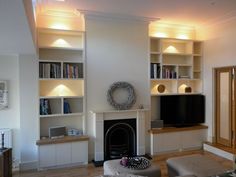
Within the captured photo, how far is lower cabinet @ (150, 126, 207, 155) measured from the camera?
4980mm

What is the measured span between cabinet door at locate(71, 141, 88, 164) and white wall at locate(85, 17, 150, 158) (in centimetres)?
24

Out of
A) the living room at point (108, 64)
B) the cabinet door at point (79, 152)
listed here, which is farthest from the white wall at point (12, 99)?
the cabinet door at point (79, 152)

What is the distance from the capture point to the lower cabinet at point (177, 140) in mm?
4980

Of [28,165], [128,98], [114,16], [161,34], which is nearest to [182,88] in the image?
[161,34]

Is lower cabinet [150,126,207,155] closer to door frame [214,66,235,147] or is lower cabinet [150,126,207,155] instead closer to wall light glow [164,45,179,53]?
door frame [214,66,235,147]

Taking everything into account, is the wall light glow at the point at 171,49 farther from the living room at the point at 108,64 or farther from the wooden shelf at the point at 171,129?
the wooden shelf at the point at 171,129

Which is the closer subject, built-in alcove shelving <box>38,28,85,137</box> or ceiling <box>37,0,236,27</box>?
ceiling <box>37,0,236,27</box>

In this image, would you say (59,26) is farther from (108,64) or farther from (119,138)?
(119,138)

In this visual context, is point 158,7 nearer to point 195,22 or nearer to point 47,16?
point 195,22

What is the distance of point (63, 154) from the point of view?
425 centimetres

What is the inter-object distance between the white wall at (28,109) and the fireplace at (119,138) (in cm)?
144

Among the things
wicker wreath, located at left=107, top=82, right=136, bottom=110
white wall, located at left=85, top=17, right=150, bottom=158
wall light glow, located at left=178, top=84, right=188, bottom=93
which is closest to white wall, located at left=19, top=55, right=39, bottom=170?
white wall, located at left=85, top=17, right=150, bottom=158

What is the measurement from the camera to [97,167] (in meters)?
4.28

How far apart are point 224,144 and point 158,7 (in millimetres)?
3478
